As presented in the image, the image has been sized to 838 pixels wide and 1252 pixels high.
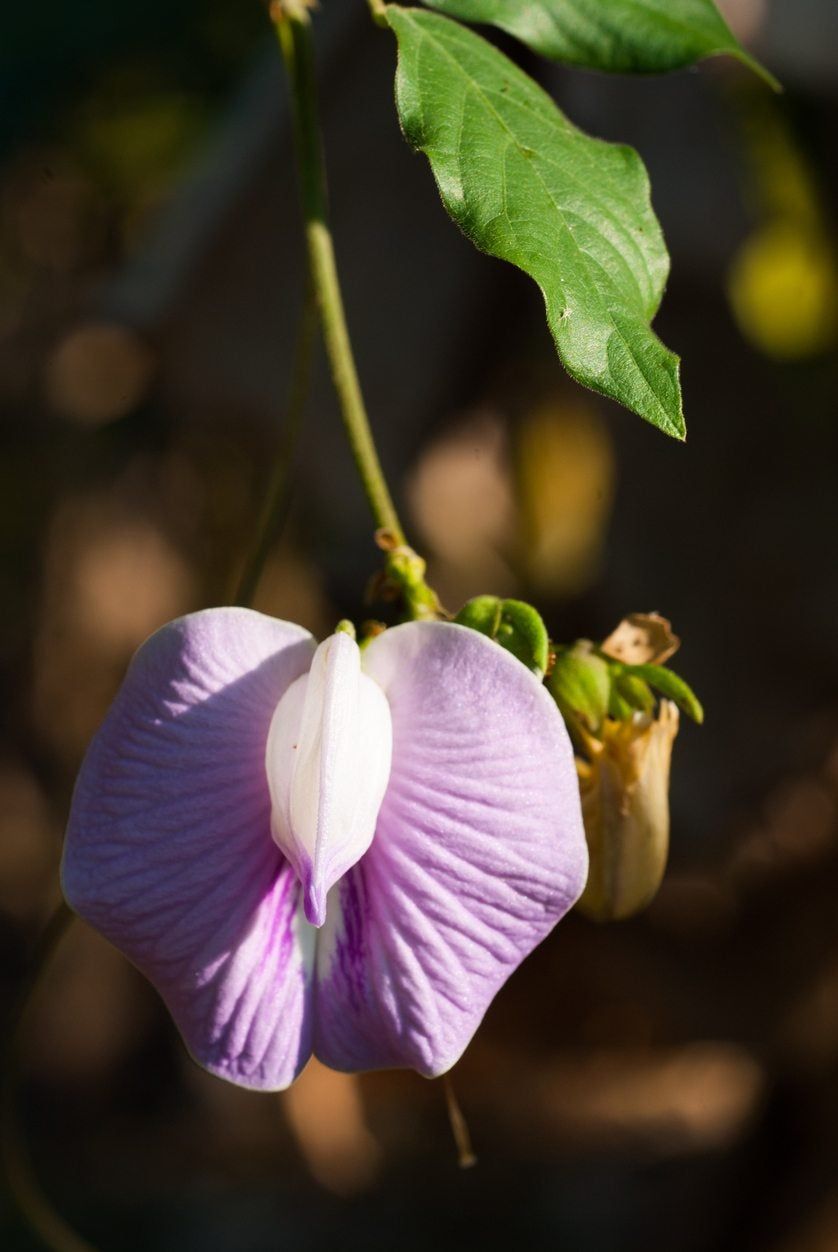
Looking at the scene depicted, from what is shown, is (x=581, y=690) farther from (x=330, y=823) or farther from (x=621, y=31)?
(x=621, y=31)

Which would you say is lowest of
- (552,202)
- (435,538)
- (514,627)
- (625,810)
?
(435,538)

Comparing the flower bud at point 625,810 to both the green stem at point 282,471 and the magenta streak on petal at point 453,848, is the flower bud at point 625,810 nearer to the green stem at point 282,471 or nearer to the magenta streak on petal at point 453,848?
the magenta streak on petal at point 453,848

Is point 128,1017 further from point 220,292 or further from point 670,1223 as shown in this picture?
point 220,292

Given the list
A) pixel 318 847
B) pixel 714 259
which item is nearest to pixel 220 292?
pixel 714 259

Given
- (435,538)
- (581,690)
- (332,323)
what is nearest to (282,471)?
(332,323)

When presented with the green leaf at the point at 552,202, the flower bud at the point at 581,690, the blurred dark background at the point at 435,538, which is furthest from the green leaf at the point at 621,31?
the blurred dark background at the point at 435,538

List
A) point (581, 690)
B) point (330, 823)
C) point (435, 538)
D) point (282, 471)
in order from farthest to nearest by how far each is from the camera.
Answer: point (435, 538)
point (282, 471)
point (581, 690)
point (330, 823)

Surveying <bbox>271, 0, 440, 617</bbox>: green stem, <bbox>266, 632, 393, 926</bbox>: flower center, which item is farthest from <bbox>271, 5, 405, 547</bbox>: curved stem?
<bbox>266, 632, 393, 926</bbox>: flower center
